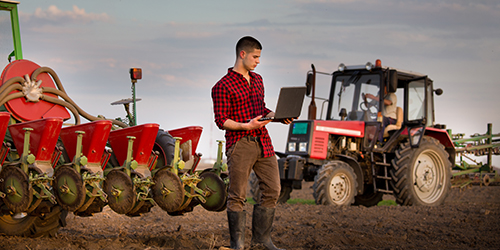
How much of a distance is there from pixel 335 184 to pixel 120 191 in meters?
5.89

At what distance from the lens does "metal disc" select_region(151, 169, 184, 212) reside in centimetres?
538

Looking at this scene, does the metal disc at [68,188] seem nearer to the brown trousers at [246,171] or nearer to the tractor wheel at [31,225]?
the tractor wheel at [31,225]

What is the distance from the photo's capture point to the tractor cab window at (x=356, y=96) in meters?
11.5

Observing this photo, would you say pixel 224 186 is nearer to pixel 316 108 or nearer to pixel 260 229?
pixel 260 229

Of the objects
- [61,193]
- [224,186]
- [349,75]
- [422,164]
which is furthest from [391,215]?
[61,193]

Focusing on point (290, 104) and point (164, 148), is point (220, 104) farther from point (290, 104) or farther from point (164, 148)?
point (164, 148)

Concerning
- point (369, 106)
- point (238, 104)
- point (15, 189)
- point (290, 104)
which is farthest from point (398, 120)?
point (15, 189)

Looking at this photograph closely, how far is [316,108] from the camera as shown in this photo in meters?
11.3

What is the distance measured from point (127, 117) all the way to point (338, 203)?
5127 mm

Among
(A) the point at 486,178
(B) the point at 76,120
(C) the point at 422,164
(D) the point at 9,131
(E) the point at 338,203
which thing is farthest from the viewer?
(A) the point at 486,178

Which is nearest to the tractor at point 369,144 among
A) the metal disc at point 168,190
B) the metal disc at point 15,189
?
the metal disc at point 168,190

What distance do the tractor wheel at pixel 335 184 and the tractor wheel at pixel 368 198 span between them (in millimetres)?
1593

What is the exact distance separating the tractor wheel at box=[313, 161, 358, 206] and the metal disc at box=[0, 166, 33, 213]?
19.7 feet

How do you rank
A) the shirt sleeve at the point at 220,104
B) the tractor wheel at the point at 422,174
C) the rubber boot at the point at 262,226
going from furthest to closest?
the tractor wheel at the point at 422,174 → the rubber boot at the point at 262,226 → the shirt sleeve at the point at 220,104
